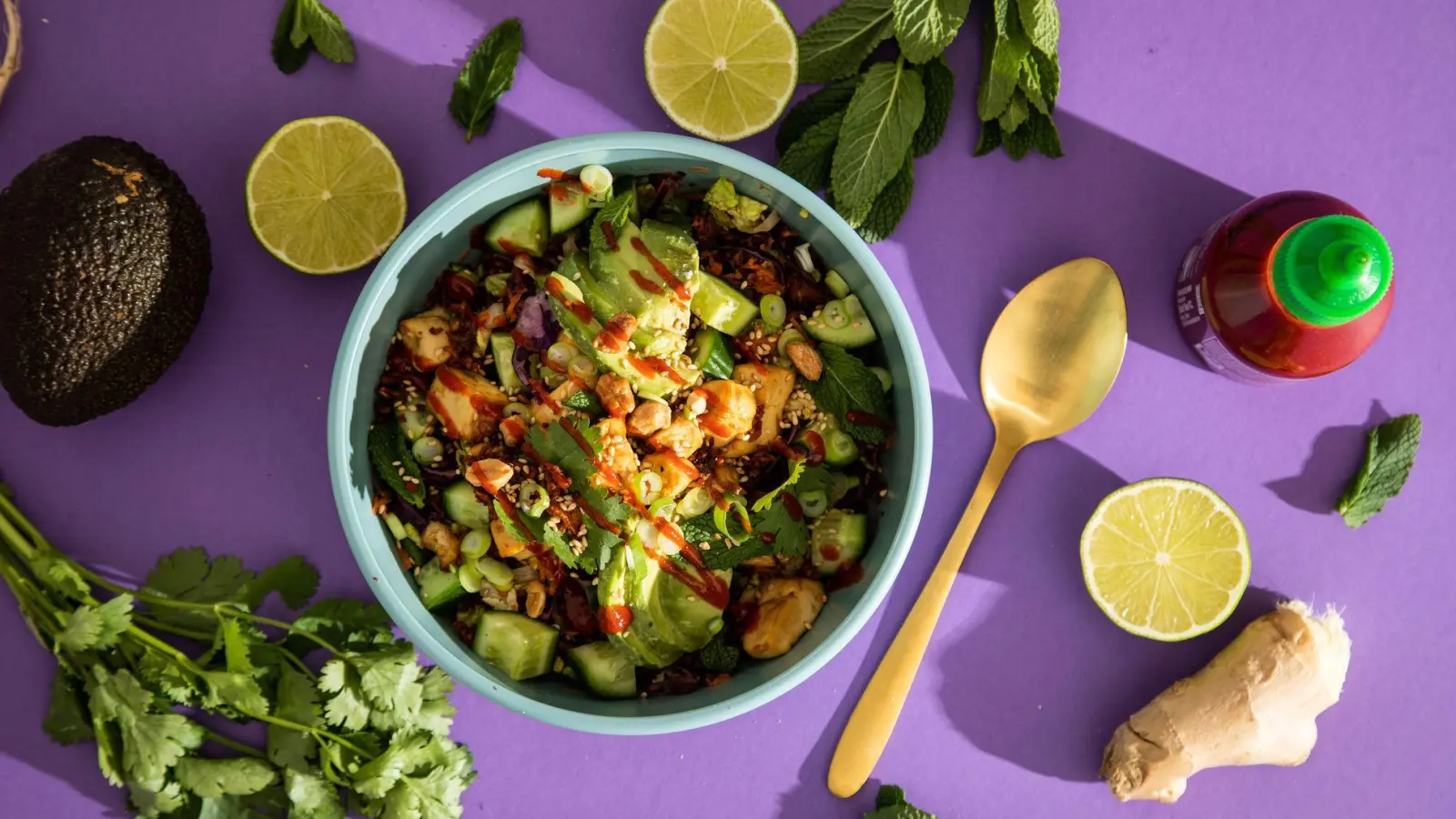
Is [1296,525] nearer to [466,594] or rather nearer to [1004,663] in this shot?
[1004,663]

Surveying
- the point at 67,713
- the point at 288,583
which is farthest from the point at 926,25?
the point at 67,713

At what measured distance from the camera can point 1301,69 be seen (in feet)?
6.89

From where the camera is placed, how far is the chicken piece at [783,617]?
173cm

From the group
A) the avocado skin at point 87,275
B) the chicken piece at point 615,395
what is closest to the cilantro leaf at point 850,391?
the chicken piece at point 615,395

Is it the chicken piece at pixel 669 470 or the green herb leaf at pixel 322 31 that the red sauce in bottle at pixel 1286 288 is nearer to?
the chicken piece at pixel 669 470

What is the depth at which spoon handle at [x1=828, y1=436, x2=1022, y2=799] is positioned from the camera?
6.51ft

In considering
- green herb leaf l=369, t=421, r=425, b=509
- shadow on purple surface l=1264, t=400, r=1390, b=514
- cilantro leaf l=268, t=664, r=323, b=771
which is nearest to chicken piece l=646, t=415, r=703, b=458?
green herb leaf l=369, t=421, r=425, b=509

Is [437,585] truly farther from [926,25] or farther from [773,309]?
[926,25]

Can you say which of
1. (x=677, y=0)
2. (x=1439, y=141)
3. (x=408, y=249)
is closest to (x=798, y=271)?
(x=677, y=0)

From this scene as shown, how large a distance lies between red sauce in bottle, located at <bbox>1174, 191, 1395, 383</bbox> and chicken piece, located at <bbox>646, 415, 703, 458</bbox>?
42.2 inches

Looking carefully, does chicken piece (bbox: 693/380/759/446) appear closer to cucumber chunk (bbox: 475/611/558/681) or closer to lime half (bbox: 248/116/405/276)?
cucumber chunk (bbox: 475/611/558/681)

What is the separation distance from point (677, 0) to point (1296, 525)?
174cm

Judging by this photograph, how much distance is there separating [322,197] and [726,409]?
89 centimetres

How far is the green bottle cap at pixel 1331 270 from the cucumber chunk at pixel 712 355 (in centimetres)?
Result: 101
